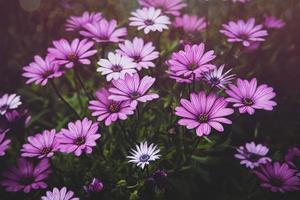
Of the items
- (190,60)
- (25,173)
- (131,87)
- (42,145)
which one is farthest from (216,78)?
(25,173)

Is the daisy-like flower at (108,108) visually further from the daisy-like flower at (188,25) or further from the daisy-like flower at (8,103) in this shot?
the daisy-like flower at (188,25)

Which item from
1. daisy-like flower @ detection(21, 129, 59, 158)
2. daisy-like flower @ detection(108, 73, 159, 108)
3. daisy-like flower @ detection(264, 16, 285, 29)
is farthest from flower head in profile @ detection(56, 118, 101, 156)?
daisy-like flower @ detection(264, 16, 285, 29)

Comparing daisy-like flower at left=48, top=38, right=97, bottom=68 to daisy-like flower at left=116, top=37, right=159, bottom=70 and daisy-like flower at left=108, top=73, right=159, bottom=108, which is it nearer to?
daisy-like flower at left=116, top=37, right=159, bottom=70

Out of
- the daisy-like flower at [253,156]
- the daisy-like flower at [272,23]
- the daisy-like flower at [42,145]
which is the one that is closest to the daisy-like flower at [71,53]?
the daisy-like flower at [42,145]

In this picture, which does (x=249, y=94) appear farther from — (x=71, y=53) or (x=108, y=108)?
(x=71, y=53)

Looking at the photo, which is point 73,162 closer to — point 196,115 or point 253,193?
point 196,115
